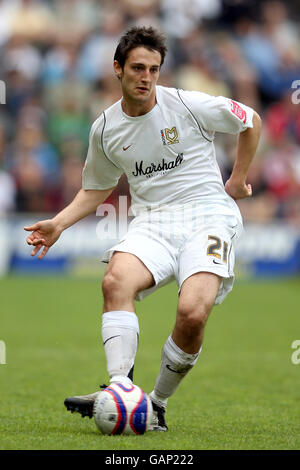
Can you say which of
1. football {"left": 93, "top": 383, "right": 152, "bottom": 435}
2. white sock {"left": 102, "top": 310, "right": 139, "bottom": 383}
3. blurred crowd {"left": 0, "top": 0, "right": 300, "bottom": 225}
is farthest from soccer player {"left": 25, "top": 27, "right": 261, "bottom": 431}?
blurred crowd {"left": 0, "top": 0, "right": 300, "bottom": 225}

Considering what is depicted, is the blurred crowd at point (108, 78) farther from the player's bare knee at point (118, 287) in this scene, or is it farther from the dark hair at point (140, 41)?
the player's bare knee at point (118, 287)

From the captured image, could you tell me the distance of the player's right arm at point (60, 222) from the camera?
545cm

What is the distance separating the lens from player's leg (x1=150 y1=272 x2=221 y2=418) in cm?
493

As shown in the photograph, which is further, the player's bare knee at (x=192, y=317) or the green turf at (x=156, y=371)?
the player's bare knee at (x=192, y=317)

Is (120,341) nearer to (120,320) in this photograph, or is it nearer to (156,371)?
(120,320)

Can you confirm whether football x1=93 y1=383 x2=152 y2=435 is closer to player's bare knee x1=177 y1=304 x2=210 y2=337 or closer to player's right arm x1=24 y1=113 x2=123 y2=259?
player's bare knee x1=177 y1=304 x2=210 y2=337

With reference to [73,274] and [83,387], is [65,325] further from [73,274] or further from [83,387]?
[73,274]

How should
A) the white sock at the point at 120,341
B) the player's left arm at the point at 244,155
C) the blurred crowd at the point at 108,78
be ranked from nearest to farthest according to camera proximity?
the white sock at the point at 120,341 < the player's left arm at the point at 244,155 < the blurred crowd at the point at 108,78

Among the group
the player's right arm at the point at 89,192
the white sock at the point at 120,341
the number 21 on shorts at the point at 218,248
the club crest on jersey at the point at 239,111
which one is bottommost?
the white sock at the point at 120,341

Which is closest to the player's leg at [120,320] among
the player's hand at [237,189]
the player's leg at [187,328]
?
the player's leg at [187,328]

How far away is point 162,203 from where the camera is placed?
550 centimetres

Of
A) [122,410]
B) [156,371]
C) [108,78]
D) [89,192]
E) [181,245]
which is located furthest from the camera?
[108,78]

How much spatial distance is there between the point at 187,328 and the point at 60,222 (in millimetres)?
1150

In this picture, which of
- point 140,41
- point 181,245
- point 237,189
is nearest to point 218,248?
point 181,245
